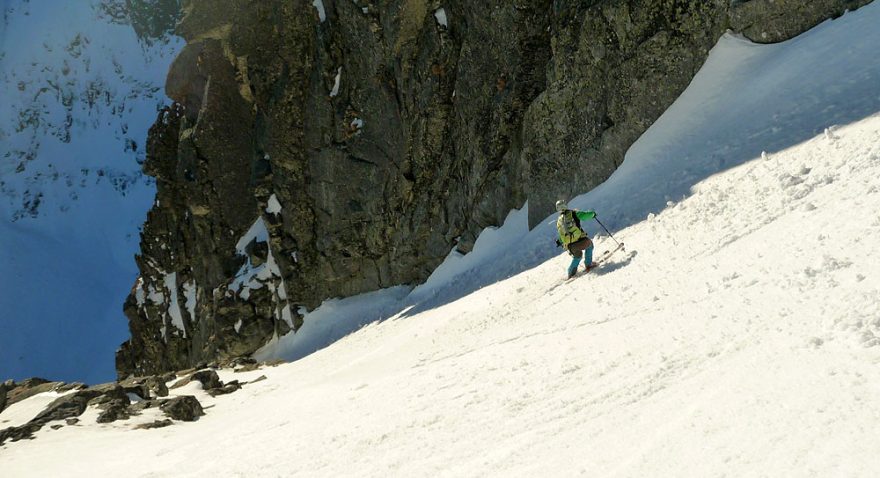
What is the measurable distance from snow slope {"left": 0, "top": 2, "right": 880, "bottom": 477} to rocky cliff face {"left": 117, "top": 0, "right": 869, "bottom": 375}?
181cm

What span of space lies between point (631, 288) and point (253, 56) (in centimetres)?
3172

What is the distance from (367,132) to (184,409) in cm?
1924

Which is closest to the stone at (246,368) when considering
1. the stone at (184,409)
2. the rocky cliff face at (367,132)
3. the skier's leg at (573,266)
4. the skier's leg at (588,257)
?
the stone at (184,409)

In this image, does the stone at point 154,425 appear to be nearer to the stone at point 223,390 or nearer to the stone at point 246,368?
the stone at point 223,390

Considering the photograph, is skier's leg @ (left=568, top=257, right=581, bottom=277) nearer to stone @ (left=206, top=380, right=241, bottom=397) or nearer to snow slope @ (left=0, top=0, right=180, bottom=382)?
stone @ (left=206, top=380, right=241, bottom=397)

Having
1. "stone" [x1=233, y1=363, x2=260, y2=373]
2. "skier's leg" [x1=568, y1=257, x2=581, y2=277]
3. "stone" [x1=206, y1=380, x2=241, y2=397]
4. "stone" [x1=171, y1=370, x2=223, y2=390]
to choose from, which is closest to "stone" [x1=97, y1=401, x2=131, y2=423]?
"stone" [x1=206, y1=380, x2=241, y2=397]

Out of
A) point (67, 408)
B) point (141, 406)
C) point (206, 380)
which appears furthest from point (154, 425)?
point (206, 380)

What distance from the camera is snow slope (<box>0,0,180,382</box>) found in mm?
98938

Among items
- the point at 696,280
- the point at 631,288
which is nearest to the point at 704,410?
the point at 696,280

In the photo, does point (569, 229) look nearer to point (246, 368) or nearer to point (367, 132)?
point (246, 368)

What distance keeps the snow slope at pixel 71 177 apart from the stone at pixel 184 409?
8734cm

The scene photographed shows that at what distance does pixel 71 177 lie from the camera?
12075cm

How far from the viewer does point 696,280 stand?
32.7ft

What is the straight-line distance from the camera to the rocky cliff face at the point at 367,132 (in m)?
19.1
